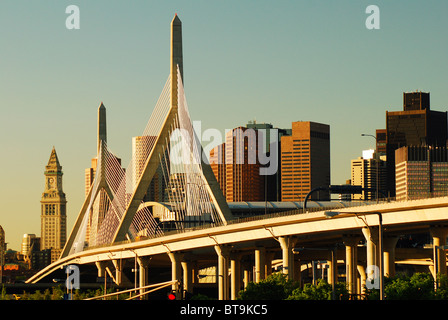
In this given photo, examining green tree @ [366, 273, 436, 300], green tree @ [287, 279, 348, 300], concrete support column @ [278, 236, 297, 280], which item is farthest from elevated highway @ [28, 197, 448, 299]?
green tree @ [366, 273, 436, 300]

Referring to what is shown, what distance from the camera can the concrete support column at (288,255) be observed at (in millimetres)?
97500

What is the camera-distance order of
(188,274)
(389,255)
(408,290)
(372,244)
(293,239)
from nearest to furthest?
(408,290) < (372,244) < (389,255) < (293,239) < (188,274)

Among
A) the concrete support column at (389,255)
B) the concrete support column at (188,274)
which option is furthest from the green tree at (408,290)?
the concrete support column at (188,274)

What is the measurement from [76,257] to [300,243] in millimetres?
71913

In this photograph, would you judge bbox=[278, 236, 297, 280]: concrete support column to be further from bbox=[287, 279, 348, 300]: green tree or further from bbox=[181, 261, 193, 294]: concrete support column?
bbox=[181, 261, 193, 294]: concrete support column

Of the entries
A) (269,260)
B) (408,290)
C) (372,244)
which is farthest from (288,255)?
(408,290)

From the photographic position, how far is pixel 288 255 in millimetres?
99312

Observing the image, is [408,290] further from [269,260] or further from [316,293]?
[269,260]

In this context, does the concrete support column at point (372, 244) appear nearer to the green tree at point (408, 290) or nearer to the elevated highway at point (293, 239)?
the elevated highway at point (293, 239)

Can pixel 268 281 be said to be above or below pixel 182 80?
below

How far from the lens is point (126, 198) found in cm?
14875
